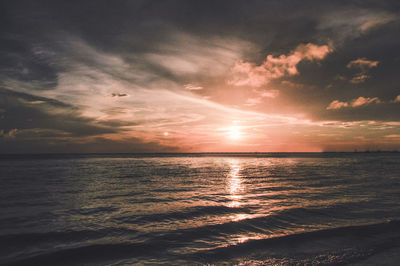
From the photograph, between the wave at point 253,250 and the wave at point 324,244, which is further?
the wave at point 324,244

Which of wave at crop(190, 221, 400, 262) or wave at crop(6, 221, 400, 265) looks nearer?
wave at crop(6, 221, 400, 265)

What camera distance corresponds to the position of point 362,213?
38.3ft

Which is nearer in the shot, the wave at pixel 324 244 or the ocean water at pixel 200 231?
the ocean water at pixel 200 231

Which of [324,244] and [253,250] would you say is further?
[324,244]

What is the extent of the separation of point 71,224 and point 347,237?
12682 millimetres

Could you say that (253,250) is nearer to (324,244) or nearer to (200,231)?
(200,231)

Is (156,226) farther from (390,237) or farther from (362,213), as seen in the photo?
Answer: (362,213)

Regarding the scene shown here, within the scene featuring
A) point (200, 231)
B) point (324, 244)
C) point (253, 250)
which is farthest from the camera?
point (200, 231)

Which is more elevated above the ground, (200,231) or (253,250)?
(253,250)

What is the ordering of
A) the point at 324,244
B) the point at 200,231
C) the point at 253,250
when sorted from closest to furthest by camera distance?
1. the point at 253,250
2. the point at 324,244
3. the point at 200,231

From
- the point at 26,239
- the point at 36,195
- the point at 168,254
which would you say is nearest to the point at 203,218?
the point at 168,254

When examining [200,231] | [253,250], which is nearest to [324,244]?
[253,250]

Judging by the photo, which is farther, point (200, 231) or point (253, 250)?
point (200, 231)

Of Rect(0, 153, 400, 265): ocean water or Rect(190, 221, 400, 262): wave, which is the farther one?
Rect(190, 221, 400, 262): wave
